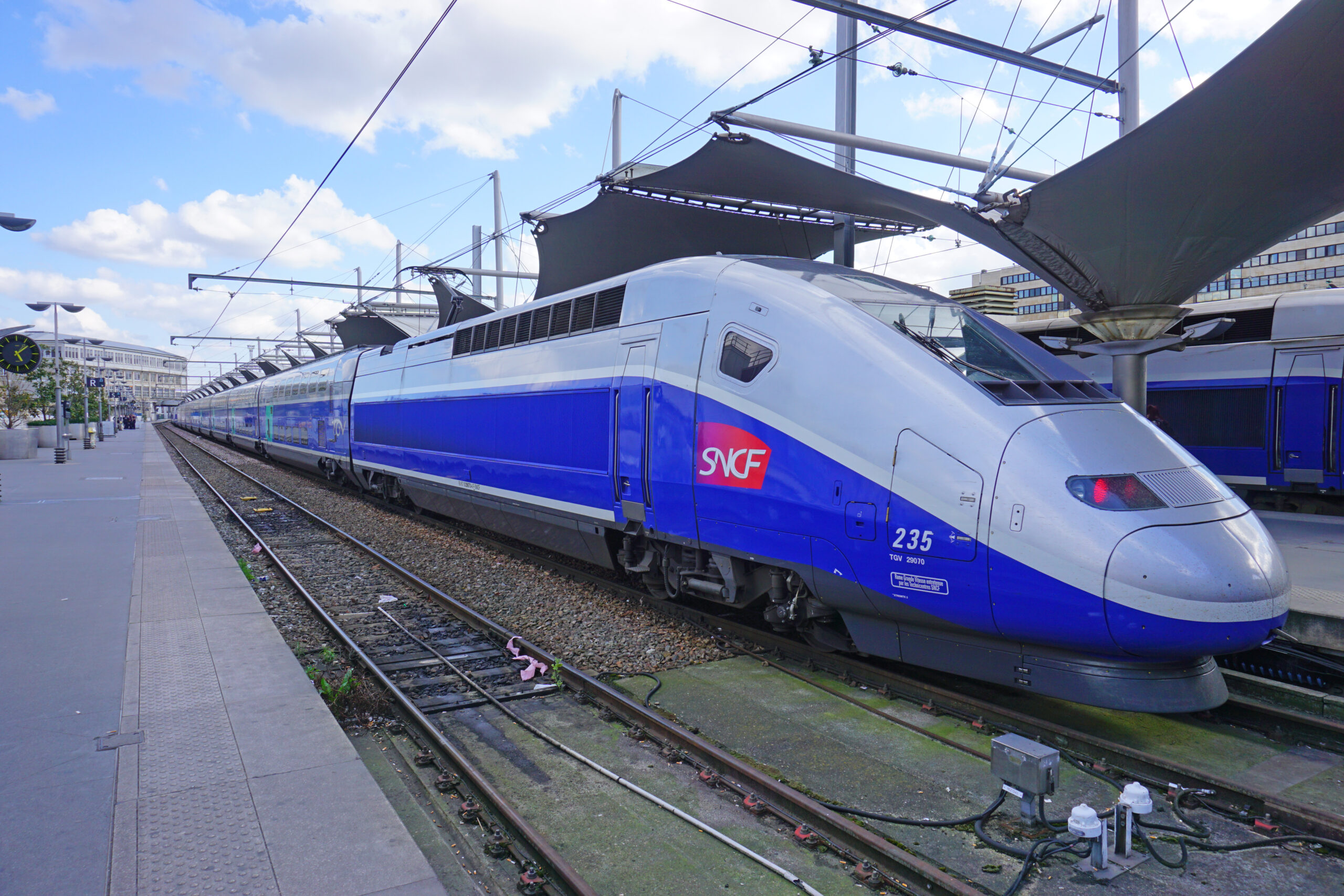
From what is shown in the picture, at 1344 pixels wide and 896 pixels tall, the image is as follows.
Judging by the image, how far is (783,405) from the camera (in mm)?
6227

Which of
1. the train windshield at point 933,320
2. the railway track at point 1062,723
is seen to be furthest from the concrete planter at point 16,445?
the train windshield at point 933,320

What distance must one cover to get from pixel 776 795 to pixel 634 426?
4.14 meters

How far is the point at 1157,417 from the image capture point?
41.0 feet

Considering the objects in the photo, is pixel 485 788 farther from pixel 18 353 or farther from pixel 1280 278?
pixel 1280 278

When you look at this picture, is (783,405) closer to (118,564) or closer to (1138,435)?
(1138,435)

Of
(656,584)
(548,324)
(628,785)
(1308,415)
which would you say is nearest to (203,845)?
(628,785)

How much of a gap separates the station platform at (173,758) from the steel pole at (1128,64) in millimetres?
10568

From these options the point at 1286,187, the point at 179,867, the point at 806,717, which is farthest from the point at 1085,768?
the point at 1286,187

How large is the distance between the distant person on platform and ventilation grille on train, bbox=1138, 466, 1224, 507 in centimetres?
757

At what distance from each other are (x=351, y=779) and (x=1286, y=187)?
392 inches

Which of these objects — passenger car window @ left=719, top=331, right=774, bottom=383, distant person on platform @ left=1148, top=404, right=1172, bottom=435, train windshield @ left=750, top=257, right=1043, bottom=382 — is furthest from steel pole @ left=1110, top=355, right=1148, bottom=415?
passenger car window @ left=719, top=331, right=774, bottom=383

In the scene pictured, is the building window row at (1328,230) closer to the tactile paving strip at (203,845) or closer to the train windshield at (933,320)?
the train windshield at (933,320)

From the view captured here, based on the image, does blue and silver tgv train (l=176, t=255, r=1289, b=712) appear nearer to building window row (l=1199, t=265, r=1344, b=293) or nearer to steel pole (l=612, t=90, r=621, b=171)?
steel pole (l=612, t=90, r=621, b=171)

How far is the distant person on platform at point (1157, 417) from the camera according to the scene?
12492 mm
